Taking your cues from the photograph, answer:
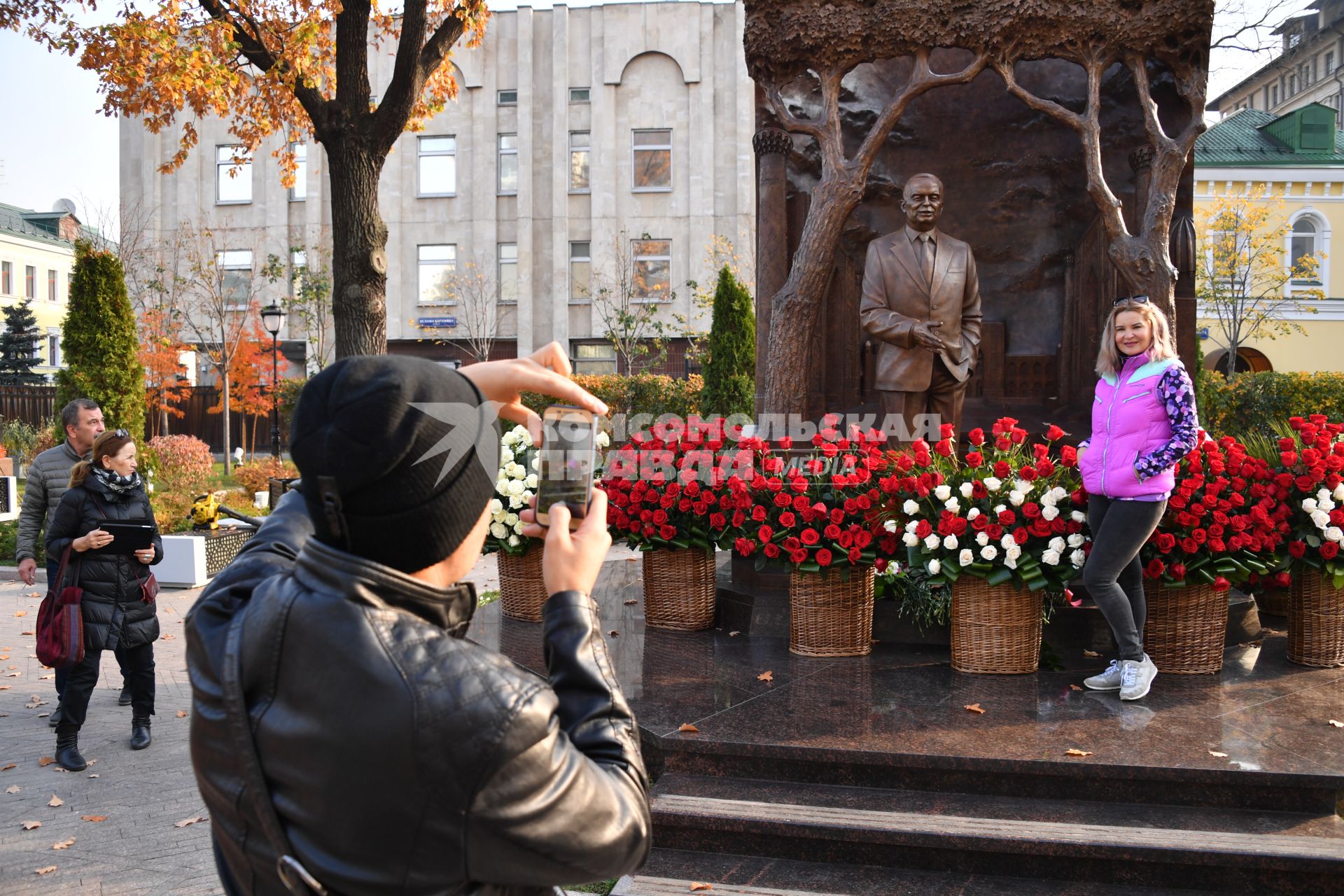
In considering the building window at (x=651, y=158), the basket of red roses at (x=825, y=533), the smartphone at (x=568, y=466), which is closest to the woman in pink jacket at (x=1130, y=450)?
the basket of red roses at (x=825, y=533)

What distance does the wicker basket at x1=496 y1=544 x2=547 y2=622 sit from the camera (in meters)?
7.77

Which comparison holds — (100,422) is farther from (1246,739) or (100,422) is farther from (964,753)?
(1246,739)

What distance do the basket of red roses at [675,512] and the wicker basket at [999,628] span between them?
161 cm

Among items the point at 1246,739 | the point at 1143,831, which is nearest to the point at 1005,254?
the point at 1246,739

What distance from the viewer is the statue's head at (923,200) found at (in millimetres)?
7508

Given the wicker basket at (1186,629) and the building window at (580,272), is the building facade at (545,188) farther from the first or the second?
the wicker basket at (1186,629)

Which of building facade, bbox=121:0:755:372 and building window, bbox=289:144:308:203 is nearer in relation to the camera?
building facade, bbox=121:0:755:372

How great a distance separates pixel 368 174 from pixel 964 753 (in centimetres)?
824

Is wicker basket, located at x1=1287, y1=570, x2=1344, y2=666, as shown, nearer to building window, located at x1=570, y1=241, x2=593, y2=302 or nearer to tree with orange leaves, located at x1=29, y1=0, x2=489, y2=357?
tree with orange leaves, located at x1=29, y1=0, x2=489, y2=357

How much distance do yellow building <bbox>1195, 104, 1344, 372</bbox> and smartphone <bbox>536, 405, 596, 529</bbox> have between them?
33.3m

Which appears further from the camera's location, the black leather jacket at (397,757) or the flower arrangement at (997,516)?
the flower arrangement at (997,516)

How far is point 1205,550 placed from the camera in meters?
5.69

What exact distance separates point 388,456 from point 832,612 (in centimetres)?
511

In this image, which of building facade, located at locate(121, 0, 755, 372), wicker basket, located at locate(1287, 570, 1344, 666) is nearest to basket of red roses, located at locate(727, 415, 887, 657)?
wicker basket, located at locate(1287, 570, 1344, 666)
